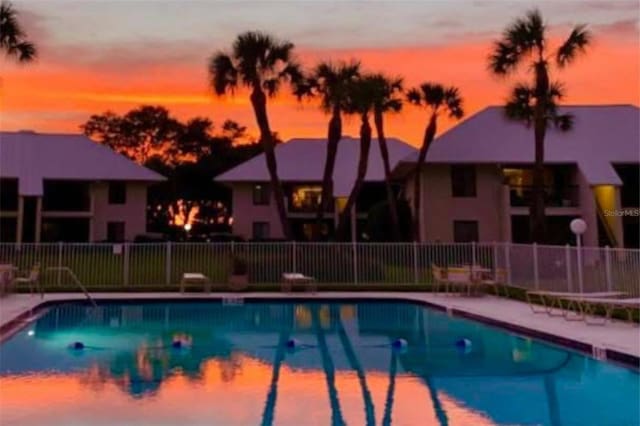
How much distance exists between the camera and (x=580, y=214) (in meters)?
31.2

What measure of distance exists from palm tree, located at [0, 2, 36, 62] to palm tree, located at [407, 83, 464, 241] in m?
15.5

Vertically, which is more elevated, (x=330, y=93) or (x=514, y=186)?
(x=330, y=93)

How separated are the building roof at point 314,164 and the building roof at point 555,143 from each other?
18.3 feet

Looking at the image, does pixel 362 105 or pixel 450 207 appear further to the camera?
pixel 450 207

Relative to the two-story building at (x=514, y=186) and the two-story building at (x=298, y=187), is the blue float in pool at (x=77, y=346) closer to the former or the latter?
the two-story building at (x=514, y=186)

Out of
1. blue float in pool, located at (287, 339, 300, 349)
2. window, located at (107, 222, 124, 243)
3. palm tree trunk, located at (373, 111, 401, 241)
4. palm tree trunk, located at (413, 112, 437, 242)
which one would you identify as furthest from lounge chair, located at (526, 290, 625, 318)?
window, located at (107, 222, 124, 243)

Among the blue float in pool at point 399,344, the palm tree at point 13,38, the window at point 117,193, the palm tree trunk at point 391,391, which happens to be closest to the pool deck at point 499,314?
the blue float in pool at point 399,344

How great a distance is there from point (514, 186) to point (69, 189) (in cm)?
2332

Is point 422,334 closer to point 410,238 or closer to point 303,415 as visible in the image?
point 303,415

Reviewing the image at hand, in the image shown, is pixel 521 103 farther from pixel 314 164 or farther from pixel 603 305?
pixel 314 164

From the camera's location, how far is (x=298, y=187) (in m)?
38.6

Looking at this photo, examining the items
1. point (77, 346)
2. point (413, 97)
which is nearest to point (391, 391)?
point (77, 346)

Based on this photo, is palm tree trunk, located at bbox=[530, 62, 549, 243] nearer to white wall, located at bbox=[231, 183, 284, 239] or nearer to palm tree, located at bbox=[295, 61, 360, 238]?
palm tree, located at bbox=[295, 61, 360, 238]

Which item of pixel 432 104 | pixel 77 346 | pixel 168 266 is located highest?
pixel 432 104
